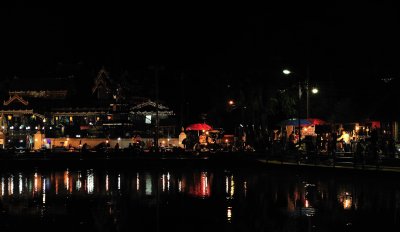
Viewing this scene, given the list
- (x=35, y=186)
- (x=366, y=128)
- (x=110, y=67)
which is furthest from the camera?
(x=110, y=67)

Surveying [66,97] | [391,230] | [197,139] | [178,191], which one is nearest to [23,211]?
[178,191]

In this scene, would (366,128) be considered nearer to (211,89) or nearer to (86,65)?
(211,89)

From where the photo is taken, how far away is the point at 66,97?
76.1 m

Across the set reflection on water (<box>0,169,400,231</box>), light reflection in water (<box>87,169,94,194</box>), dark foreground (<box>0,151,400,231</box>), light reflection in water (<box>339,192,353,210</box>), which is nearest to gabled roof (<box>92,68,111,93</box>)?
dark foreground (<box>0,151,400,231</box>)

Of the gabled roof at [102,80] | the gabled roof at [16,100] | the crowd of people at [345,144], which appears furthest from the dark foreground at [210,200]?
the gabled roof at [102,80]

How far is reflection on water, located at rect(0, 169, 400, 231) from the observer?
18.1 meters

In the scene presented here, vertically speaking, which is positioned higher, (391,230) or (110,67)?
(110,67)

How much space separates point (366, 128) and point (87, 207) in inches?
942

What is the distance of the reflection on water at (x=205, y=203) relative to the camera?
1809 cm

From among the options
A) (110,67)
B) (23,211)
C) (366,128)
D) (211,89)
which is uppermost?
(110,67)

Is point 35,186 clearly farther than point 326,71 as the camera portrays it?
No

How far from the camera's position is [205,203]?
22797mm

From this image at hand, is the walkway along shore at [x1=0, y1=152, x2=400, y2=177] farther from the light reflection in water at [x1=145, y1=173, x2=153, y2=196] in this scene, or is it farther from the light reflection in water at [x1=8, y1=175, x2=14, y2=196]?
the light reflection in water at [x1=145, y1=173, x2=153, y2=196]

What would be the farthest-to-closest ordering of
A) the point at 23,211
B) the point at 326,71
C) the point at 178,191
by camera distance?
the point at 326,71
the point at 178,191
the point at 23,211
